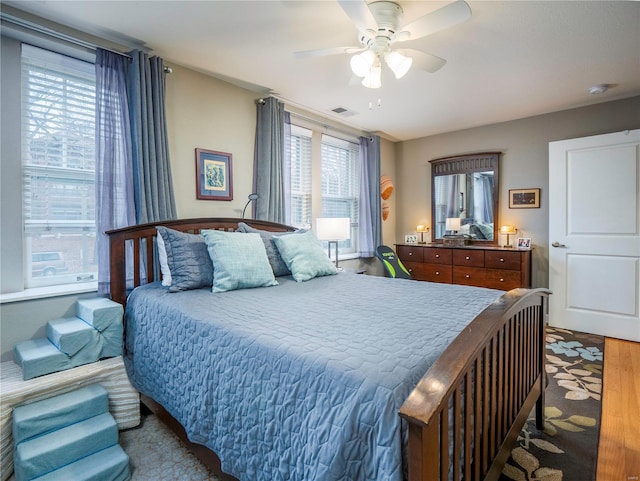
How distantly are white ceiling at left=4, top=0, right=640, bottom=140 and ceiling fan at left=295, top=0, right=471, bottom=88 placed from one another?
0.18 m

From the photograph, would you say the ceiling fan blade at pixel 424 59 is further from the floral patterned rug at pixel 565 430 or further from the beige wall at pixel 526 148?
the beige wall at pixel 526 148

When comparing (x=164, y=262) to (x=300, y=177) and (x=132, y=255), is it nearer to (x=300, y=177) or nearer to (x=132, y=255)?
(x=132, y=255)

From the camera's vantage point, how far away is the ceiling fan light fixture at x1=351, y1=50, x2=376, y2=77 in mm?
2025

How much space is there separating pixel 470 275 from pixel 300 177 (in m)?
2.44

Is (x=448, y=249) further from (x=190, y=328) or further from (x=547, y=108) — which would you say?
(x=190, y=328)

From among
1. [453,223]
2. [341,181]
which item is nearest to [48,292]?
[341,181]

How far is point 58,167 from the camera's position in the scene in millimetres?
2189

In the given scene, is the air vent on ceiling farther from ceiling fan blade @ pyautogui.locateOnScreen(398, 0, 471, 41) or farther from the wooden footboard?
the wooden footboard

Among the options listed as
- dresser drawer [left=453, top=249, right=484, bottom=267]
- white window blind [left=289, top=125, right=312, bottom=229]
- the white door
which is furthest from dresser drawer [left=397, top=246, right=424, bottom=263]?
white window blind [left=289, top=125, right=312, bottom=229]

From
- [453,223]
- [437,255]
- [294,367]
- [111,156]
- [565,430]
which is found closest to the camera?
[294,367]

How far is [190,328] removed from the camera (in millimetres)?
1570

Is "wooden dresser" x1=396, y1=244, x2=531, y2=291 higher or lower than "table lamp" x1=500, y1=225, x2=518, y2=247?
lower

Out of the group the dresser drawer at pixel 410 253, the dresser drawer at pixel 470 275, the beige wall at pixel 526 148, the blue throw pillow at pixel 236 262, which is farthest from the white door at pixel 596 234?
the blue throw pillow at pixel 236 262

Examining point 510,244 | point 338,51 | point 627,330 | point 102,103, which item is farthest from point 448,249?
point 102,103
